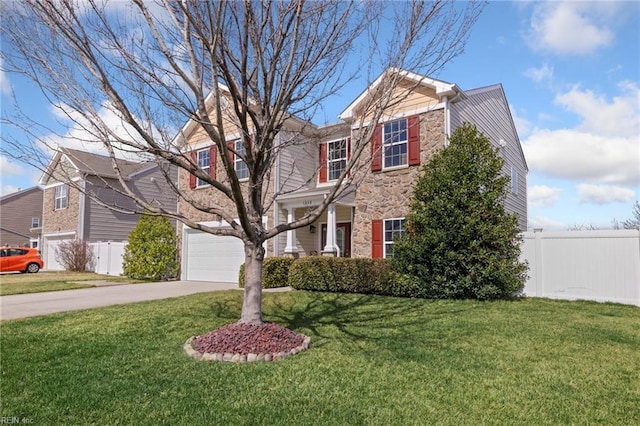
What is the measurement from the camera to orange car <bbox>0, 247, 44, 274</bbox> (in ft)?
67.6

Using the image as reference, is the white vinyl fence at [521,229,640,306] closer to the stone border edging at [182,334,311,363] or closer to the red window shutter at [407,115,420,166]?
the red window shutter at [407,115,420,166]

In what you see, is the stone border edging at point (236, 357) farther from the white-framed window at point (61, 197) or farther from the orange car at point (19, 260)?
the white-framed window at point (61, 197)

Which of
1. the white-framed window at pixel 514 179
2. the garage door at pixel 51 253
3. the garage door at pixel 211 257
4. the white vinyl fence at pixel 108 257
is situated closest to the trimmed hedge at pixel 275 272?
the garage door at pixel 211 257

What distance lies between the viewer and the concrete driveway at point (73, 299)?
897cm

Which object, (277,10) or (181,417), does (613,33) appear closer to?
(277,10)

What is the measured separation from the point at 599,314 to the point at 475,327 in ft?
10.7

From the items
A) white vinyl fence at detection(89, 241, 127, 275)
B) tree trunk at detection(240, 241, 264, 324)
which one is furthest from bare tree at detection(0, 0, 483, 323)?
white vinyl fence at detection(89, 241, 127, 275)

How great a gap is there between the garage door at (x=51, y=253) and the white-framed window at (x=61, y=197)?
194cm

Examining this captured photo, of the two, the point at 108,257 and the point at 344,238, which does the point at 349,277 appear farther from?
the point at 108,257

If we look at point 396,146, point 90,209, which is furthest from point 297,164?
point 90,209

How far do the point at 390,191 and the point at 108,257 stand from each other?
50.2 feet

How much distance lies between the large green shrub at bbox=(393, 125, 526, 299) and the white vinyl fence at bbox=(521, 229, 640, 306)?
576 mm

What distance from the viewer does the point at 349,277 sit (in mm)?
11203

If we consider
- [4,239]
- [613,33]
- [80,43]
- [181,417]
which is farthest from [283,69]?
[4,239]
